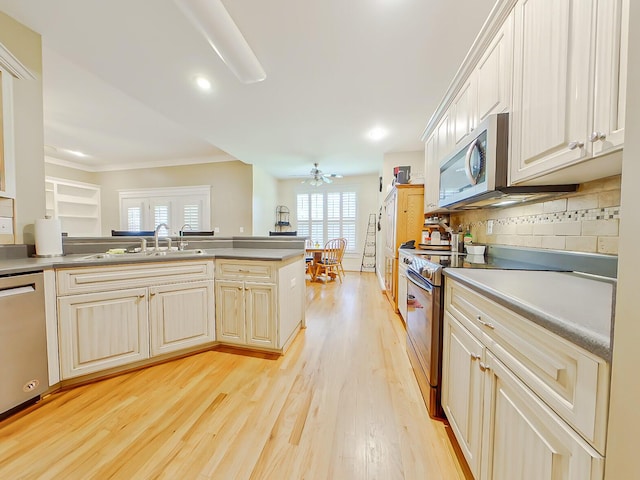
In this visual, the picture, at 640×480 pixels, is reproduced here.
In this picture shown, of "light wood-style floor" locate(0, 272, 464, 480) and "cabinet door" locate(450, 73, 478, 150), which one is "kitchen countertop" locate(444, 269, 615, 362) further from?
"cabinet door" locate(450, 73, 478, 150)

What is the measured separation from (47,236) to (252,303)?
156cm

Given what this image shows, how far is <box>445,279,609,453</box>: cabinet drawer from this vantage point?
466 mm

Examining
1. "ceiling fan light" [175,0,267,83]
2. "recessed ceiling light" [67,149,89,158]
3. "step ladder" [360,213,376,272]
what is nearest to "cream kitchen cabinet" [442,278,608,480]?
"ceiling fan light" [175,0,267,83]

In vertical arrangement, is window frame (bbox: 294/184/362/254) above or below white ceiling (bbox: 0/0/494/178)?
below

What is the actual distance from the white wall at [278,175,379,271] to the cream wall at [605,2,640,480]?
5720 millimetres

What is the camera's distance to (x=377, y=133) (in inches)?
136

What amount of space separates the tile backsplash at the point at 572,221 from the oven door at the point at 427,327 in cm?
70

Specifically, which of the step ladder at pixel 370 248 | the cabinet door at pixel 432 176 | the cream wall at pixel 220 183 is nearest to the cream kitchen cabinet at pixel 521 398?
the cabinet door at pixel 432 176

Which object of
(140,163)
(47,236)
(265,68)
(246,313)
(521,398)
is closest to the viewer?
(521,398)

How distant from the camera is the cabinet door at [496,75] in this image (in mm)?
1226

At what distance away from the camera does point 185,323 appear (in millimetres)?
1884

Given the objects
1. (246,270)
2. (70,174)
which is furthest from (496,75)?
(70,174)

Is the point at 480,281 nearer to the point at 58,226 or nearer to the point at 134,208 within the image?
the point at 58,226

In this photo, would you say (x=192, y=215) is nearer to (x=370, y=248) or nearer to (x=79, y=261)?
(x=79, y=261)
